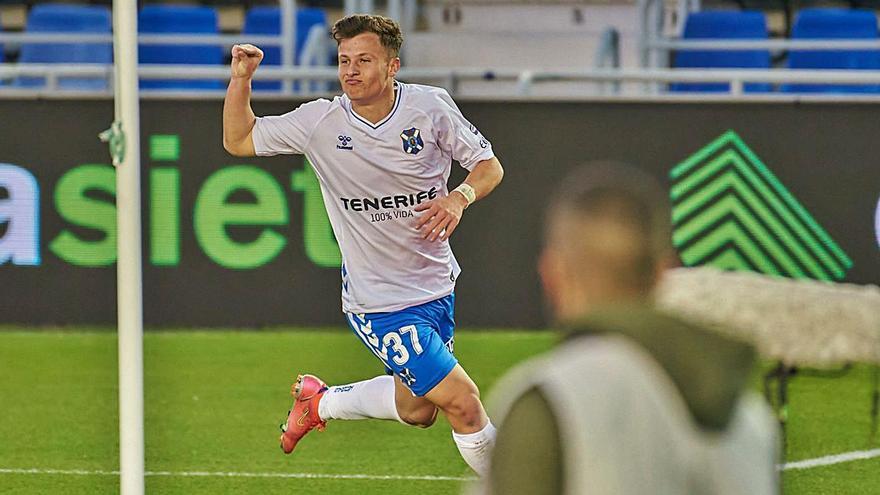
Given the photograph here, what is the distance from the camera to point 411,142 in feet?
22.1

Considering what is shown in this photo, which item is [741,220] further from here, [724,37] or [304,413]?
[304,413]

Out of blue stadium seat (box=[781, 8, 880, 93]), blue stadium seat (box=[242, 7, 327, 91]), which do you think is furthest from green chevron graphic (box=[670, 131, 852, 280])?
blue stadium seat (box=[242, 7, 327, 91])

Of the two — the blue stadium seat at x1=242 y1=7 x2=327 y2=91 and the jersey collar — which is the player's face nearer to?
the jersey collar

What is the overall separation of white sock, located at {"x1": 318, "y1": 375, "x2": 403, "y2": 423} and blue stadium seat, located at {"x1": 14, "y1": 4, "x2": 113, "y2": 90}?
27.0 ft

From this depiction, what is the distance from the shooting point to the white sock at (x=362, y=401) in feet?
24.2

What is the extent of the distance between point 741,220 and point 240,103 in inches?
258

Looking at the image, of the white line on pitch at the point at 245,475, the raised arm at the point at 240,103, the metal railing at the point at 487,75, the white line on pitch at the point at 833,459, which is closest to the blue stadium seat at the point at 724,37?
the metal railing at the point at 487,75

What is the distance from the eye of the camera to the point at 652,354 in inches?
106

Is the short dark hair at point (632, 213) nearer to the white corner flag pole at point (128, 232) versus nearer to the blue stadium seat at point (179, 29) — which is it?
the white corner flag pole at point (128, 232)

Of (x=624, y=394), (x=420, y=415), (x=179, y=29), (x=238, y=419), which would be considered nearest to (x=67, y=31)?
(x=179, y=29)

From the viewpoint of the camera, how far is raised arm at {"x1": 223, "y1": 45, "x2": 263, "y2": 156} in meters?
6.17

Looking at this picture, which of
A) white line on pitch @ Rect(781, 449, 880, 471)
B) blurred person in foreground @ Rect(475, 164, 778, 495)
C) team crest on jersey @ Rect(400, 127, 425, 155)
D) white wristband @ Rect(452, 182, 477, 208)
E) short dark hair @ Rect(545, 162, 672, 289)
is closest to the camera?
blurred person in foreground @ Rect(475, 164, 778, 495)

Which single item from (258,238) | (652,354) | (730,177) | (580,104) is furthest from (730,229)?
(652,354)

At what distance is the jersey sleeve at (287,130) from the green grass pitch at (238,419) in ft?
5.68
